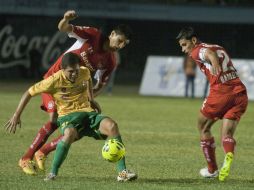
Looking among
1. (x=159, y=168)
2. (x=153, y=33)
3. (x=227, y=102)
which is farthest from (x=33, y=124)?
(x=153, y=33)

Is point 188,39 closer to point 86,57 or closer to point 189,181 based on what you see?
point 86,57

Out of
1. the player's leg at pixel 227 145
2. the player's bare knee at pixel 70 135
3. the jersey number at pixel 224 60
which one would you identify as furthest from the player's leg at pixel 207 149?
the player's bare knee at pixel 70 135

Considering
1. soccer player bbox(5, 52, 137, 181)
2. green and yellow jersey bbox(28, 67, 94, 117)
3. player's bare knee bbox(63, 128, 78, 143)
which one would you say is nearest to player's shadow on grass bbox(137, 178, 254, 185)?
soccer player bbox(5, 52, 137, 181)

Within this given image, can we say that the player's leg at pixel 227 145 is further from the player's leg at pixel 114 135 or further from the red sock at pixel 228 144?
the player's leg at pixel 114 135

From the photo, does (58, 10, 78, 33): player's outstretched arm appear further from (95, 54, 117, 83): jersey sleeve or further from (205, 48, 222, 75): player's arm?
(205, 48, 222, 75): player's arm

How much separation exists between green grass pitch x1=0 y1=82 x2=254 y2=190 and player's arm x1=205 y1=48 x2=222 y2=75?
135 centimetres

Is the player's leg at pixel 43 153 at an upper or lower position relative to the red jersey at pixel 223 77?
lower

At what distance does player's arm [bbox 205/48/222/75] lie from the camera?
1037 centimetres

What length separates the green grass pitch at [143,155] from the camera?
399 inches

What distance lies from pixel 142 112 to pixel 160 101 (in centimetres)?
494

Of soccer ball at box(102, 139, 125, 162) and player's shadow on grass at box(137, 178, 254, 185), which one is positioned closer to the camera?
soccer ball at box(102, 139, 125, 162)

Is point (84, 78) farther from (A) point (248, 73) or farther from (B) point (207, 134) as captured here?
(A) point (248, 73)

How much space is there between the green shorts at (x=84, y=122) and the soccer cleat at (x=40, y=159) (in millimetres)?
870

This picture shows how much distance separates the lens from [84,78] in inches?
416
